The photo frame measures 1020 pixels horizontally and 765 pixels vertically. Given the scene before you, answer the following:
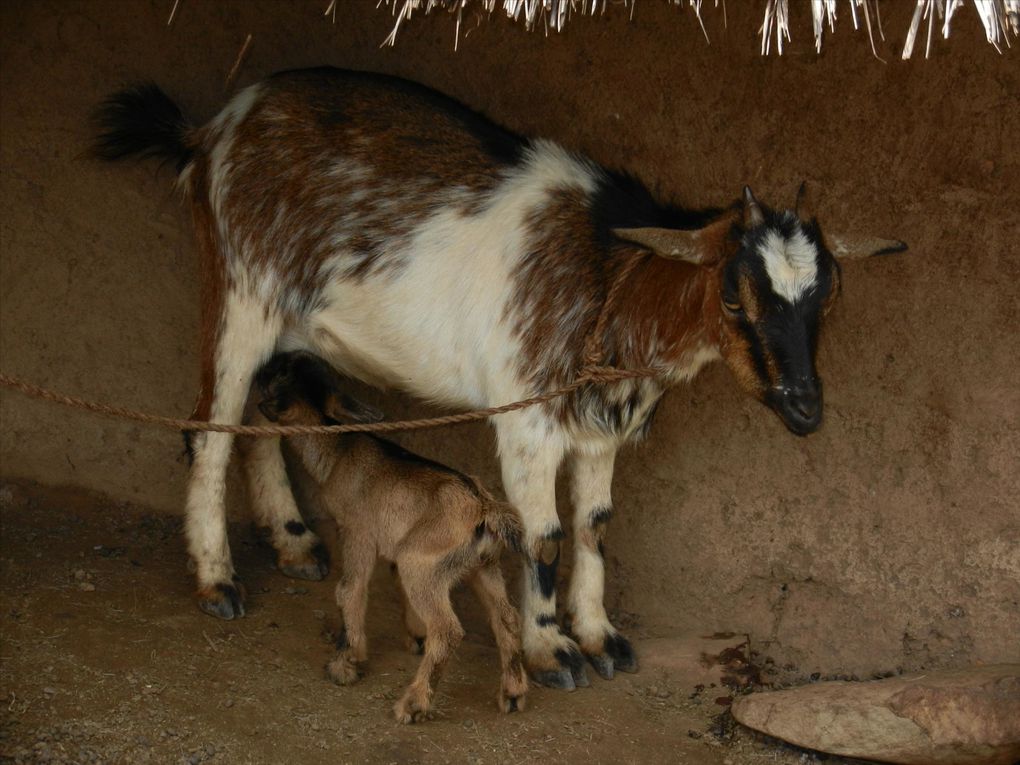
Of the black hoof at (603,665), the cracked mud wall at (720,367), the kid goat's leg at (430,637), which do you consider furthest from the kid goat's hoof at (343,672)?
the cracked mud wall at (720,367)

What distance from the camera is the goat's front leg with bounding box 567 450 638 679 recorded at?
185 inches

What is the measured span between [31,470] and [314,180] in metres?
1.94

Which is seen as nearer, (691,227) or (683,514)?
(691,227)

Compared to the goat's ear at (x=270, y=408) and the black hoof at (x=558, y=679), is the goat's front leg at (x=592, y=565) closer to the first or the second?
the black hoof at (x=558, y=679)

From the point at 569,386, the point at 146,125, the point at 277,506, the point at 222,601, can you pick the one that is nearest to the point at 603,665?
the point at 569,386

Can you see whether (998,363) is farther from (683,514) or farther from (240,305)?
(240,305)

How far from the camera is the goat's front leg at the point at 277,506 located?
522 centimetres

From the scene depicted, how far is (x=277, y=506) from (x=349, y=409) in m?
0.72

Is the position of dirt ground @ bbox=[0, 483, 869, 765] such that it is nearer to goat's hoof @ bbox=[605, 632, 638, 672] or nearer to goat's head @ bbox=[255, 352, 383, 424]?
goat's hoof @ bbox=[605, 632, 638, 672]

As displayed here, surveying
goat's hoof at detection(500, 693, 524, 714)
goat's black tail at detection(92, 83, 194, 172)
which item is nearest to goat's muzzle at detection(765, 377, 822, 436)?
goat's hoof at detection(500, 693, 524, 714)

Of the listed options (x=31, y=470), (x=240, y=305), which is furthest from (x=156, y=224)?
(x=31, y=470)

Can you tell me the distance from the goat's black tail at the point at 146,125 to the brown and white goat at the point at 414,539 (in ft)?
3.96

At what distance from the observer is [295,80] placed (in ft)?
16.2

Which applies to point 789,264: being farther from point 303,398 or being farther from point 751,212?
point 303,398
